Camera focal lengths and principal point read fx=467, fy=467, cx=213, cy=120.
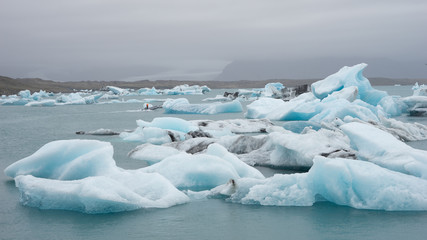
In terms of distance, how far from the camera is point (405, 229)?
464 centimetres

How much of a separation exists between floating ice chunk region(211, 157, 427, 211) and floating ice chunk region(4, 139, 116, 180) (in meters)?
1.95

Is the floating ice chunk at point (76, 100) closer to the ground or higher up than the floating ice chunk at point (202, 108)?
closer to the ground

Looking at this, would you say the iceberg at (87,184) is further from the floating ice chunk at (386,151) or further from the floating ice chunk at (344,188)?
the floating ice chunk at (386,151)

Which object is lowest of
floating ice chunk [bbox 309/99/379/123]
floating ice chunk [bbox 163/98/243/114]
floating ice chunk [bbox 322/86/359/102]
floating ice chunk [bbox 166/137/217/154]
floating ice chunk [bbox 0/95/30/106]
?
floating ice chunk [bbox 0/95/30/106]

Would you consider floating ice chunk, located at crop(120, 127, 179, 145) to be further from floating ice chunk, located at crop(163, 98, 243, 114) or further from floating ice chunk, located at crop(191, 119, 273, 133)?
floating ice chunk, located at crop(163, 98, 243, 114)

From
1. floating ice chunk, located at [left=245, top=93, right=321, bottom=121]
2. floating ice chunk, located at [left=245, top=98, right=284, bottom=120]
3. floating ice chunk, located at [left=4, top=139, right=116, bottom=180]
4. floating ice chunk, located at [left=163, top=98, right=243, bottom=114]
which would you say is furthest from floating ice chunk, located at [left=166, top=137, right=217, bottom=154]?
floating ice chunk, located at [left=163, top=98, right=243, bottom=114]

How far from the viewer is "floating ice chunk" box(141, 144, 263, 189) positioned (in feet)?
21.3

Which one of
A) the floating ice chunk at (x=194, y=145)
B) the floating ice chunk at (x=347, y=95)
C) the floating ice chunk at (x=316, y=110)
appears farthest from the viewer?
the floating ice chunk at (x=347, y=95)

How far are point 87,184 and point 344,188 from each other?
2.99 meters

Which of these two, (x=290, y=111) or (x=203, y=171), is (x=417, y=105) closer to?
(x=290, y=111)

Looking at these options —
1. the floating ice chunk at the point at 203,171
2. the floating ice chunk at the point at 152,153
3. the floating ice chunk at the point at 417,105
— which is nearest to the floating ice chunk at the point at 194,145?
the floating ice chunk at the point at 152,153

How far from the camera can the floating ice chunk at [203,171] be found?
6.51m

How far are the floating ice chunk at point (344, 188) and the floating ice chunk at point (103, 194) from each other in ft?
3.05

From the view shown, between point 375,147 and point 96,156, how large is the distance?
395 centimetres
